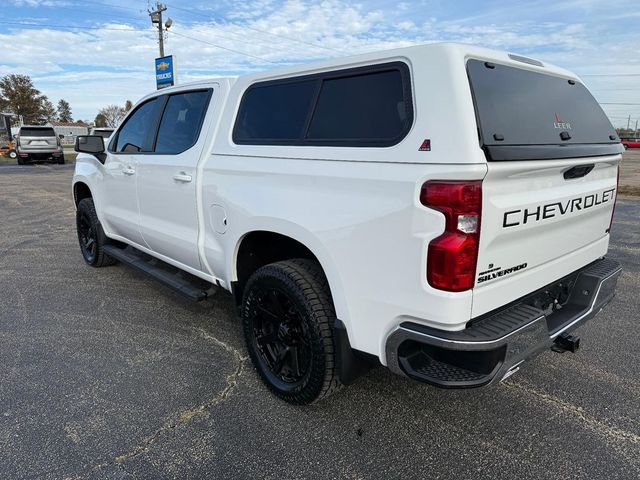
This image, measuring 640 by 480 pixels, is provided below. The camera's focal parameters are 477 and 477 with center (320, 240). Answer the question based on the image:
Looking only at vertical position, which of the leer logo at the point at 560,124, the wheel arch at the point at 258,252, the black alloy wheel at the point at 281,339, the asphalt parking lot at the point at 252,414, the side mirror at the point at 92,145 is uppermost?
the leer logo at the point at 560,124

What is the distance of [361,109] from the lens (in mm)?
2414

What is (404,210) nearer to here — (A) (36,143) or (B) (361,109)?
(B) (361,109)

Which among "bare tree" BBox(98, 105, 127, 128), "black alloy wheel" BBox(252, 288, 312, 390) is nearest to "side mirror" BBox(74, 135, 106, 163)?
"black alloy wheel" BBox(252, 288, 312, 390)

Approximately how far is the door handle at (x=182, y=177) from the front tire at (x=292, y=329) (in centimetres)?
99

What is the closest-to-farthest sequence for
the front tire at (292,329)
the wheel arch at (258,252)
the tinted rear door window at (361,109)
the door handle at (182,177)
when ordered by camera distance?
the tinted rear door window at (361,109), the front tire at (292,329), the wheel arch at (258,252), the door handle at (182,177)

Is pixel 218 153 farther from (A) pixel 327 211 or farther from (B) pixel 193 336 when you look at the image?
(B) pixel 193 336

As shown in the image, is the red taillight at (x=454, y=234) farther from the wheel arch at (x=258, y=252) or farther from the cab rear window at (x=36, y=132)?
the cab rear window at (x=36, y=132)

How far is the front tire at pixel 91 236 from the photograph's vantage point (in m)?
5.26

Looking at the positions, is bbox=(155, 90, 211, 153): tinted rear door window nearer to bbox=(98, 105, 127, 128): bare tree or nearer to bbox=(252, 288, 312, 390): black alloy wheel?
bbox=(252, 288, 312, 390): black alloy wheel

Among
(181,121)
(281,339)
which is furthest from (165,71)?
(281,339)

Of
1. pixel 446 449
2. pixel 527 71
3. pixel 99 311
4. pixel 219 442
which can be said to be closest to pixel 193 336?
pixel 99 311

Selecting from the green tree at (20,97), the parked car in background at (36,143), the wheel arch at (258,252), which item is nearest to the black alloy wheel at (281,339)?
the wheel arch at (258,252)

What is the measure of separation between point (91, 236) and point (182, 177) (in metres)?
2.74

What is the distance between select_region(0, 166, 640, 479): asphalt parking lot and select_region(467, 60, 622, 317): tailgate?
32.2 inches
